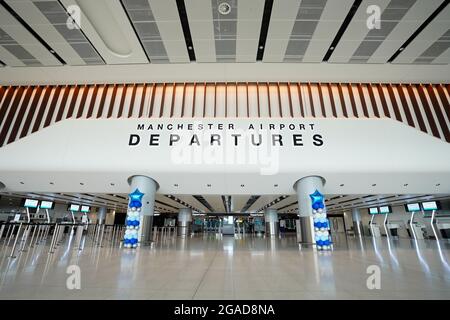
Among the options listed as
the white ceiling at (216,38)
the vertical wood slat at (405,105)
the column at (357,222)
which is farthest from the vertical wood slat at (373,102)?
the column at (357,222)

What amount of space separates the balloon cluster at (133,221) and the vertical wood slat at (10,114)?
7170 mm

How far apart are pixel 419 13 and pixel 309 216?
25.0ft

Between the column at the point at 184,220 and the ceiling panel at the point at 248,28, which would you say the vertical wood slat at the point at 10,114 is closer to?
the ceiling panel at the point at 248,28

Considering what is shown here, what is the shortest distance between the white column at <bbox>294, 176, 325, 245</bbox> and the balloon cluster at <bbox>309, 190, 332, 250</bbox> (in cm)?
27

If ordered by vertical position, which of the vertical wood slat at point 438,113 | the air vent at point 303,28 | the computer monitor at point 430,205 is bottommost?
the computer monitor at point 430,205

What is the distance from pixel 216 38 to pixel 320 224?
25.5 ft

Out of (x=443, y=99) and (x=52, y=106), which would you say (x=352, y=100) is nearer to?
(x=443, y=99)

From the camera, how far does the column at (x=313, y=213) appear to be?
281 inches

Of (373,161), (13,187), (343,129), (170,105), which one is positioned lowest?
(13,187)

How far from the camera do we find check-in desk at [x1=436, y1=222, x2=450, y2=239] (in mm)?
11745

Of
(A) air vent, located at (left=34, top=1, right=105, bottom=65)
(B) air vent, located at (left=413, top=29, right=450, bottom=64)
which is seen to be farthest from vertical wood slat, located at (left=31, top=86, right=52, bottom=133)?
(B) air vent, located at (left=413, top=29, right=450, bottom=64)
